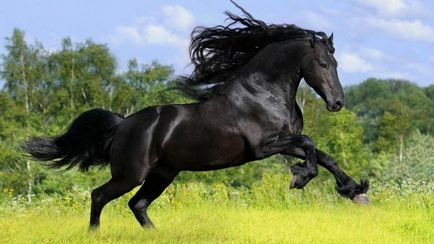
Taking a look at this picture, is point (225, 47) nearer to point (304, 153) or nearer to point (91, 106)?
point (304, 153)

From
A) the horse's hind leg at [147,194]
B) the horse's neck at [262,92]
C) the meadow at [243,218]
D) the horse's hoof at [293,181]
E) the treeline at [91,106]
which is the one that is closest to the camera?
the horse's hoof at [293,181]

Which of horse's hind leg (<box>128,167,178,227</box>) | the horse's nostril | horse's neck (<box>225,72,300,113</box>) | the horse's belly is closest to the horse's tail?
horse's hind leg (<box>128,167,178,227</box>)

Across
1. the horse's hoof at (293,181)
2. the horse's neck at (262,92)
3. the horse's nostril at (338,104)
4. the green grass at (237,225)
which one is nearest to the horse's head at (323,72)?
the horse's nostril at (338,104)

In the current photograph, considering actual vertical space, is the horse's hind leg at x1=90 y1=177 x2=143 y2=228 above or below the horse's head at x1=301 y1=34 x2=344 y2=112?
below

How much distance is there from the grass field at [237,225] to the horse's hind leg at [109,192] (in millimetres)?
215

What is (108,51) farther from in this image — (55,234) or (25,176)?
(55,234)

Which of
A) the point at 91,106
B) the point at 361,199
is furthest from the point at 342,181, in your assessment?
the point at 91,106

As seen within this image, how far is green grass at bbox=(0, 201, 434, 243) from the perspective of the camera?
27.0 feet

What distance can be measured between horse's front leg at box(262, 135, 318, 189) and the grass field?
0.99m

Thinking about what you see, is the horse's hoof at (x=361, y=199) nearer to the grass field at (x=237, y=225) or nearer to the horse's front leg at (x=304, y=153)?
the horse's front leg at (x=304, y=153)

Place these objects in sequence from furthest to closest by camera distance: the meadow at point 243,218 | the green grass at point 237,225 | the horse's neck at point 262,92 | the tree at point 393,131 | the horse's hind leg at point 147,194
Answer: the tree at point 393,131
the horse's hind leg at point 147,194
the meadow at point 243,218
the green grass at point 237,225
the horse's neck at point 262,92

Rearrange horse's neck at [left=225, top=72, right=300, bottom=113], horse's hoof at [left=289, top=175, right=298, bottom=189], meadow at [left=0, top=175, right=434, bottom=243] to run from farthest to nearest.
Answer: meadow at [left=0, top=175, right=434, bottom=243] → horse's neck at [left=225, top=72, right=300, bottom=113] → horse's hoof at [left=289, top=175, right=298, bottom=189]

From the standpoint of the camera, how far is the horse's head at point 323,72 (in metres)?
7.67

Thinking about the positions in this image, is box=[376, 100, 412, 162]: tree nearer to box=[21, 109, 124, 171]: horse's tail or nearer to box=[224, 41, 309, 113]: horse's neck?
box=[21, 109, 124, 171]: horse's tail
